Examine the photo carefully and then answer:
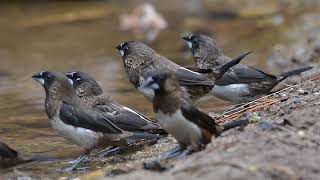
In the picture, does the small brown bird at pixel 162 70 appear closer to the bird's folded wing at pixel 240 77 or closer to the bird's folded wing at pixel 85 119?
the bird's folded wing at pixel 240 77

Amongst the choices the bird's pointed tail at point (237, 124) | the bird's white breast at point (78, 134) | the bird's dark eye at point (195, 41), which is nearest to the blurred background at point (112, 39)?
the bird's white breast at point (78, 134)

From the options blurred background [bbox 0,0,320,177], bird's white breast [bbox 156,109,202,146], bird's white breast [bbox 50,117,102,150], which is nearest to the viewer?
bird's white breast [bbox 156,109,202,146]

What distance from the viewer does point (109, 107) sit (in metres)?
7.84

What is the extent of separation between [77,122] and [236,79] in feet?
8.92

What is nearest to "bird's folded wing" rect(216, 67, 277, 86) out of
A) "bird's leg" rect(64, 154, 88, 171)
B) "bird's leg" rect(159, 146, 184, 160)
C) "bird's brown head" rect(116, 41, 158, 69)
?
"bird's brown head" rect(116, 41, 158, 69)

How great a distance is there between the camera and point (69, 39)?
17.8 metres

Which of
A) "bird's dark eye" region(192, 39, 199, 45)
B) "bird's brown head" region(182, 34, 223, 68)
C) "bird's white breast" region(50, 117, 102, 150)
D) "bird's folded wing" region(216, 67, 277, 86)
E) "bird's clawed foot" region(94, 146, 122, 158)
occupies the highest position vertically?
"bird's dark eye" region(192, 39, 199, 45)

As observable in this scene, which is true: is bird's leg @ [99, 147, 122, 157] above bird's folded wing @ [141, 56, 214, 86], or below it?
below

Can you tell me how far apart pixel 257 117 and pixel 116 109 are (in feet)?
5.26

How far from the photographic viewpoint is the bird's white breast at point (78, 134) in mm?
7121

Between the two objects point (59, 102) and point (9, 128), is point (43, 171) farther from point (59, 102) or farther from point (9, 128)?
point (9, 128)

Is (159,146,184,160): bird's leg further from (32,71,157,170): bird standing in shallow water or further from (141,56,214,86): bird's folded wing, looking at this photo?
(141,56,214,86): bird's folded wing

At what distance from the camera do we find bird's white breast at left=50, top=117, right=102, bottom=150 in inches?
280

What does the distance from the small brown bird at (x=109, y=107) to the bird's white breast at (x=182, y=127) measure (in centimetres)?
142
